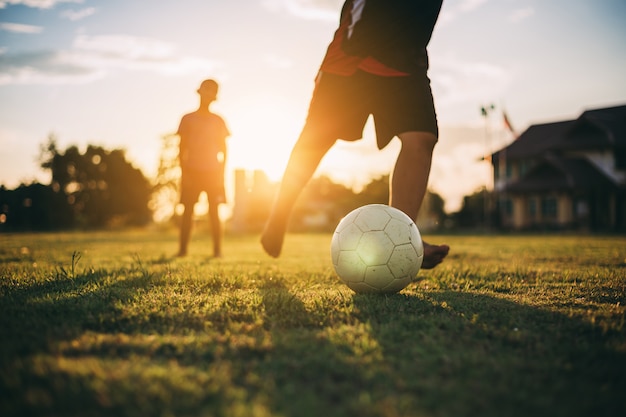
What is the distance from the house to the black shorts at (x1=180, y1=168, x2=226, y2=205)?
96.6 ft

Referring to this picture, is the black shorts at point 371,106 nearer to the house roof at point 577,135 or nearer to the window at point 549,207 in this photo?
the house roof at point 577,135

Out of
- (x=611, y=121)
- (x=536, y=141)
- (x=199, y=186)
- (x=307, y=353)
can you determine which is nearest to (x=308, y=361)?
(x=307, y=353)

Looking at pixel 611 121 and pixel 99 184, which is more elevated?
pixel 611 121

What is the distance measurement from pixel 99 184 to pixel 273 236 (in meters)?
54.9

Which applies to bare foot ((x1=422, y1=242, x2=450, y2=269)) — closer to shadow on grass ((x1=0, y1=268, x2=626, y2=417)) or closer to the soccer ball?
the soccer ball

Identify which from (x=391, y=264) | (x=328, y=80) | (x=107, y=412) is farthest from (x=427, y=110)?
(x=107, y=412)

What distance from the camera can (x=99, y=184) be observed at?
53.0 m

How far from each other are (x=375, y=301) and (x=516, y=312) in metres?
0.74

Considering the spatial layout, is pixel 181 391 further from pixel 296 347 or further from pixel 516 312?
pixel 516 312

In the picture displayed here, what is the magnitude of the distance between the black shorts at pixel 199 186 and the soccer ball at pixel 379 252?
13.5ft

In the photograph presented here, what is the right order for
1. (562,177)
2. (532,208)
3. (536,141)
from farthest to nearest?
(536,141)
(532,208)
(562,177)

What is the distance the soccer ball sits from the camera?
Answer: 9.39 ft

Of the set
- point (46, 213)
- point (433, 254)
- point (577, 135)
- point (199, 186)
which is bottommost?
point (433, 254)

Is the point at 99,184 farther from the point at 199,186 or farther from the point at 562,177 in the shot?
the point at 199,186
